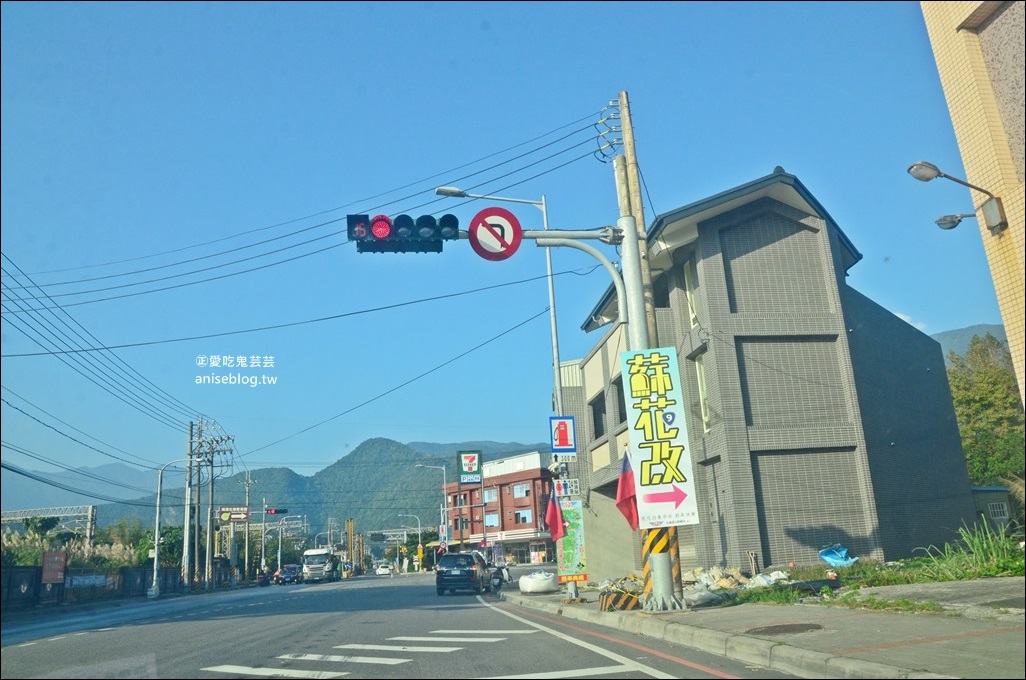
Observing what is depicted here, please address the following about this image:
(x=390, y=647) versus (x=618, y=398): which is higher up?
(x=618, y=398)

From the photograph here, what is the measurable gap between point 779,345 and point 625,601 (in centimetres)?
1097

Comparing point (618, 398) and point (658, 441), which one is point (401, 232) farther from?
point (618, 398)

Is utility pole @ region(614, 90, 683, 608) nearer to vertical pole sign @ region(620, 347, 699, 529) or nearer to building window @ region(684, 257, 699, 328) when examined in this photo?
vertical pole sign @ region(620, 347, 699, 529)

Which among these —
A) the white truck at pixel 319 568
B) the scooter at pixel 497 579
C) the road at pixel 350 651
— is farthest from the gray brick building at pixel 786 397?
the white truck at pixel 319 568

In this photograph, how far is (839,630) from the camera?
30.7ft

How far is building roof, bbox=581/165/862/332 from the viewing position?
2217 centimetres

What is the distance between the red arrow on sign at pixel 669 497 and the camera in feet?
43.6

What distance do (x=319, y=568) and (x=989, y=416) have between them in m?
49.7

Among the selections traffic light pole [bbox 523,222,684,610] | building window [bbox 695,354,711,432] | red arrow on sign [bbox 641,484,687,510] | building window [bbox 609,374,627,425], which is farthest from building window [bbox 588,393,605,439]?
red arrow on sign [bbox 641,484,687,510]

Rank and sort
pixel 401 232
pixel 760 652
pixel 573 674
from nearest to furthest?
1. pixel 573 674
2. pixel 760 652
3. pixel 401 232

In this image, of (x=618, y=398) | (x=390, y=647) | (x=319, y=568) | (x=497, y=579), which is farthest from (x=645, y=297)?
(x=319, y=568)

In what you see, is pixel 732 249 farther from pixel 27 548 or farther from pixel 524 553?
pixel 524 553

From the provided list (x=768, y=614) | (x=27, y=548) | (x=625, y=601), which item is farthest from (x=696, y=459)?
(x=27, y=548)

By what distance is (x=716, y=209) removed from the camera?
74.5 feet
